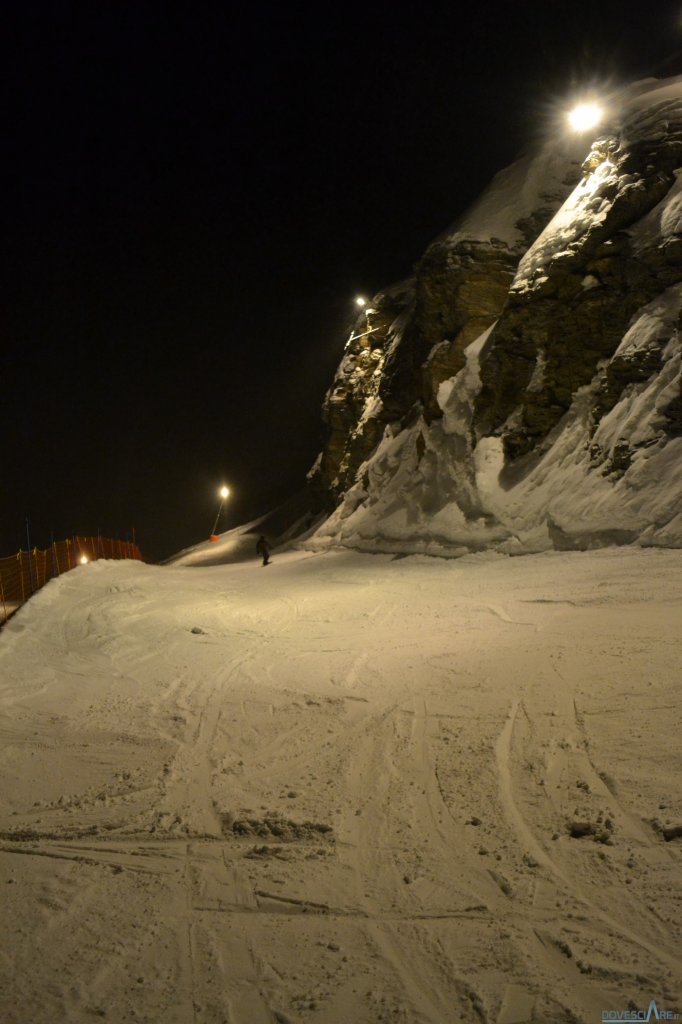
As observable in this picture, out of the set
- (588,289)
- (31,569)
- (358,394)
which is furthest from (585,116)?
(31,569)

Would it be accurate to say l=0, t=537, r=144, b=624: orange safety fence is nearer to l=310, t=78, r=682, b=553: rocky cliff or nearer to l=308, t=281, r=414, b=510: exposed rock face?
l=310, t=78, r=682, b=553: rocky cliff

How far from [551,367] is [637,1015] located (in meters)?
15.7

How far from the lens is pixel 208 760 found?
5.00 m

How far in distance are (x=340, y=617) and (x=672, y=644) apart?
532cm

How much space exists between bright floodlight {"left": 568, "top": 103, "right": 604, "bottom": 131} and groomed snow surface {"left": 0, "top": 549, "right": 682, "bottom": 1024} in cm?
2014

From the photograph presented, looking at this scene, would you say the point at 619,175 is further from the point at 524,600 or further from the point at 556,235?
the point at 524,600

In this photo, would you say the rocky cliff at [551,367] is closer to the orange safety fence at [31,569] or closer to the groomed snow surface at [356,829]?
the groomed snow surface at [356,829]

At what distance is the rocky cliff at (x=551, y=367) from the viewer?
1296 cm

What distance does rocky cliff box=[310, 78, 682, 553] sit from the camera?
13.0 metres

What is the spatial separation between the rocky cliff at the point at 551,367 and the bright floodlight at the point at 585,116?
0.57 metres

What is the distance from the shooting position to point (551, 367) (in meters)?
16.3

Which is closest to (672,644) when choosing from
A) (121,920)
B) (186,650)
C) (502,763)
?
(502,763)

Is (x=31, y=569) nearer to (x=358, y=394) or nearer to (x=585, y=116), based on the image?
(x=358, y=394)

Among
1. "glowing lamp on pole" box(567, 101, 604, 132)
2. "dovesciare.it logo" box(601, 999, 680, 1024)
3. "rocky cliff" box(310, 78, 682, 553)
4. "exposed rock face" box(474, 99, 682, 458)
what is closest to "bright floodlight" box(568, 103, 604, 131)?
"glowing lamp on pole" box(567, 101, 604, 132)
